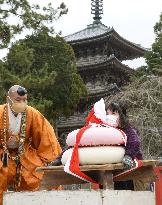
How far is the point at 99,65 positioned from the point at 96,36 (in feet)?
7.43

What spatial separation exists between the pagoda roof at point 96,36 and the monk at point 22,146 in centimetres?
2894

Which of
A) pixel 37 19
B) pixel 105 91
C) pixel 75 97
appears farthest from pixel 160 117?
pixel 105 91

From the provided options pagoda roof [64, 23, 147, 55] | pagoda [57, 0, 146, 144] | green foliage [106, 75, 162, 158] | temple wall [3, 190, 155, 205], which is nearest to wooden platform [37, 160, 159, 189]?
temple wall [3, 190, 155, 205]

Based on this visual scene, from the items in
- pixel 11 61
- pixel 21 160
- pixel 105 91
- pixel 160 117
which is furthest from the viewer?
pixel 105 91

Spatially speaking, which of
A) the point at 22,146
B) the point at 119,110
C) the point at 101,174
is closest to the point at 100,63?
the point at 22,146

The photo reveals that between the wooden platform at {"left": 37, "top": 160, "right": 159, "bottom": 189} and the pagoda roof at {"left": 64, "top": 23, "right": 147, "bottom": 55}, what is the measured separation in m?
29.8

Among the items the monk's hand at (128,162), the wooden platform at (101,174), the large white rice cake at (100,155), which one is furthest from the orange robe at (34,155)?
the monk's hand at (128,162)

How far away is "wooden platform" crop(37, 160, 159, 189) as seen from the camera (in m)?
3.84

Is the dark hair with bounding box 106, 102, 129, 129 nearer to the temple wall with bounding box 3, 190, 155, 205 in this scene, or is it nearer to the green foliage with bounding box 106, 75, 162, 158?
the temple wall with bounding box 3, 190, 155, 205

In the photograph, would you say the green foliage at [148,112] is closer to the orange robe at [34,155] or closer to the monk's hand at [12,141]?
the orange robe at [34,155]

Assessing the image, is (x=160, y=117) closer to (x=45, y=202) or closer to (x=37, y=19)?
(x=37, y=19)

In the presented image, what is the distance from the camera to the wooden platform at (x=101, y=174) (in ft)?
12.6

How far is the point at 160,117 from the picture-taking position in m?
14.9

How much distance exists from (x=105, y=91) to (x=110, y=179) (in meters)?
27.7
